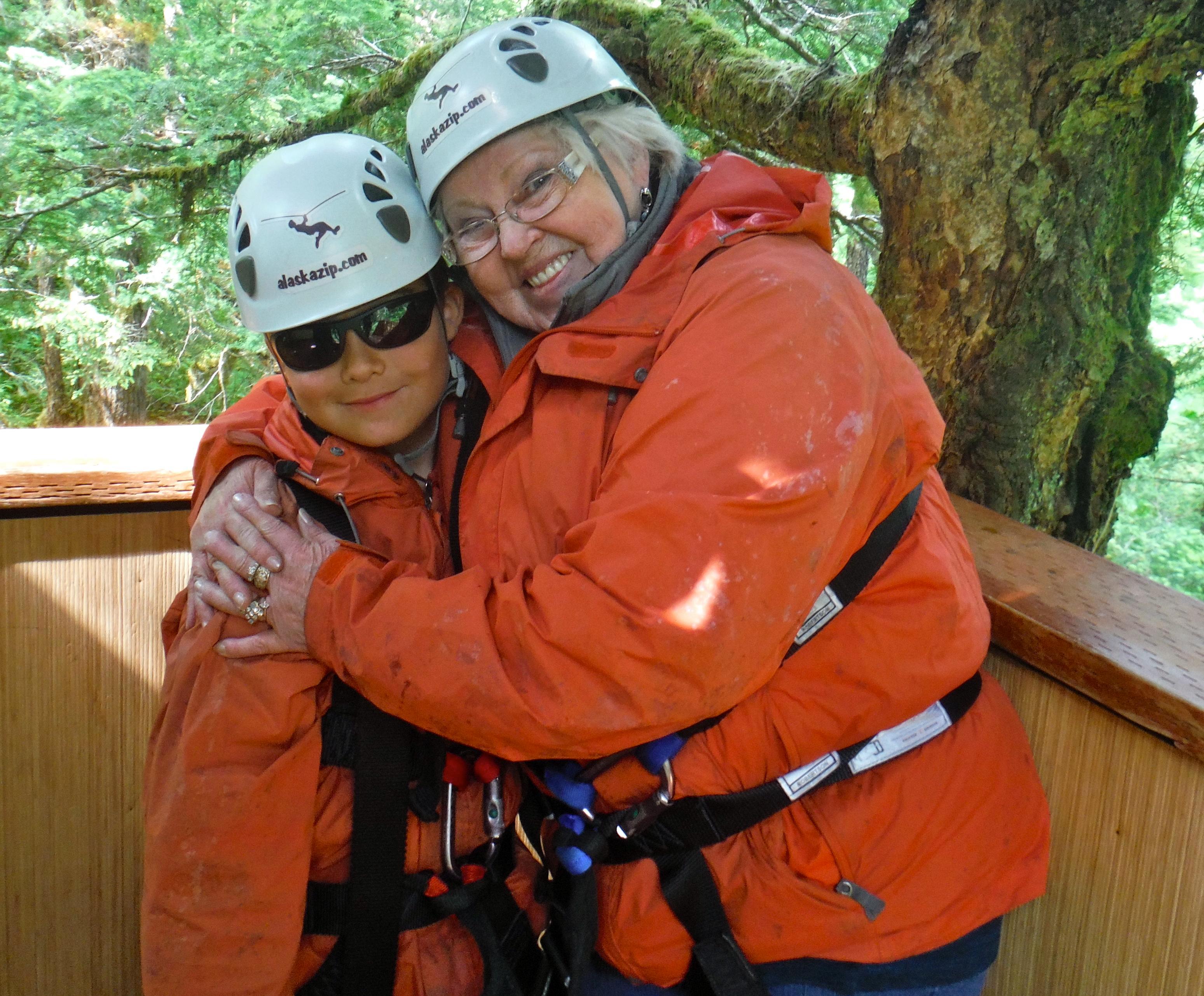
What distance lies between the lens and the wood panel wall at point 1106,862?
1.73 metres

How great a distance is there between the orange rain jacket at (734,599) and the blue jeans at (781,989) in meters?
0.08

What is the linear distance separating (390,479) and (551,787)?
770 mm

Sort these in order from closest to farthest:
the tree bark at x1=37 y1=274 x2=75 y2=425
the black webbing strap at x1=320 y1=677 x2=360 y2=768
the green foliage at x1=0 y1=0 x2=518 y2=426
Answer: the black webbing strap at x1=320 y1=677 x2=360 y2=768 → the green foliage at x1=0 y1=0 x2=518 y2=426 → the tree bark at x1=37 y1=274 x2=75 y2=425

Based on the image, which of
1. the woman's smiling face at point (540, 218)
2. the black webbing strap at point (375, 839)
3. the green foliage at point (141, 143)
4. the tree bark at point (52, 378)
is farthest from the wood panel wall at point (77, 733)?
the tree bark at point (52, 378)

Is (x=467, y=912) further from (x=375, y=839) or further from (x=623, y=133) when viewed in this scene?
(x=623, y=133)

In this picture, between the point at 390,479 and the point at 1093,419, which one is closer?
the point at 390,479

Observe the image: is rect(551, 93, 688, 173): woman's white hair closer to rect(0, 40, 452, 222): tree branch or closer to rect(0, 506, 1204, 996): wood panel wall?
rect(0, 506, 1204, 996): wood panel wall

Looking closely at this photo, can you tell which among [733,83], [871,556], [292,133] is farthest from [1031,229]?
[292,133]

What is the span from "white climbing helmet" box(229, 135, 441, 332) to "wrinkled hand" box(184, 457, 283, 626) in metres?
0.33

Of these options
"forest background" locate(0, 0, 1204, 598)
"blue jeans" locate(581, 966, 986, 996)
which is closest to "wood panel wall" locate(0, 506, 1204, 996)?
"blue jeans" locate(581, 966, 986, 996)

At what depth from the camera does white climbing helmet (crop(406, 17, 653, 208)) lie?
2.00 m

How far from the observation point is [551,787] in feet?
6.15

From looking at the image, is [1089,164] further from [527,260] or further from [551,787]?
[551,787]

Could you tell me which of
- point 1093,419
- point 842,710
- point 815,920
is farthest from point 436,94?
point 1093,419
